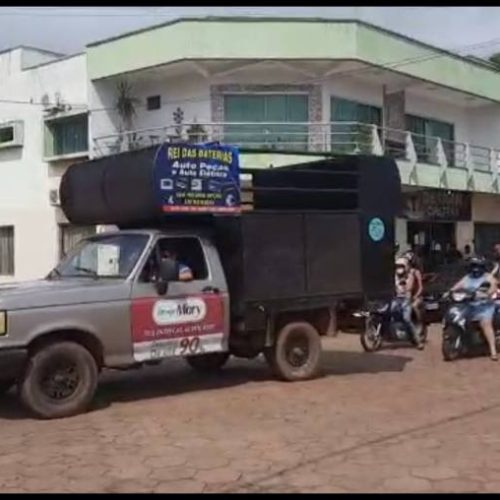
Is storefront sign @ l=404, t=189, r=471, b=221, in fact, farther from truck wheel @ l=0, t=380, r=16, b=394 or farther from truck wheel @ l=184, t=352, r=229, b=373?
truck wheel @ l=0, t=380, r=16, b=394

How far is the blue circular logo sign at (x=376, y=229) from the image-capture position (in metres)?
10.2

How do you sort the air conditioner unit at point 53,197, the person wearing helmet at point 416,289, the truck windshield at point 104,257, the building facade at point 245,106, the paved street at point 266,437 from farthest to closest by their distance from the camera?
the air conditioner unit at point 53,197, the building facade at point 245,106, the person wearing helmet at point 416,289, the truck windshield at point 104,257, the paved street at point 266,437

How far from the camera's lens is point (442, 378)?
993cm

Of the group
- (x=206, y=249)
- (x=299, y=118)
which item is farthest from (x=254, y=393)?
(x=299, y=118)

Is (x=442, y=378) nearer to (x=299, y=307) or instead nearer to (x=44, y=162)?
(x=299, y=307)

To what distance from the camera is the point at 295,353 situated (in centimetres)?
988

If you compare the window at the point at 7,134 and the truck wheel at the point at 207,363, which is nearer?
the truck wheel at the point at 207,363

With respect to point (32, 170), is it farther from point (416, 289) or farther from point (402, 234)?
point (416, 289)

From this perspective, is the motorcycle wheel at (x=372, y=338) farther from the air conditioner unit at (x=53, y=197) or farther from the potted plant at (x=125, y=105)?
the air conditioner unit at (x=53, y=197)

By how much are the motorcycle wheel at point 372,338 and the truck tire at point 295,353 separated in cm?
284

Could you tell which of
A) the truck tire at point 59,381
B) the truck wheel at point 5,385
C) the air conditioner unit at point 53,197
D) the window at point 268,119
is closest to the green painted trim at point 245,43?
the window at point 268,119

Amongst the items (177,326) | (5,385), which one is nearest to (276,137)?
(177,326)

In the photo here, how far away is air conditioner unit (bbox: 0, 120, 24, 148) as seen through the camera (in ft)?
78.6

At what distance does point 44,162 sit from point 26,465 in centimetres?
1845
